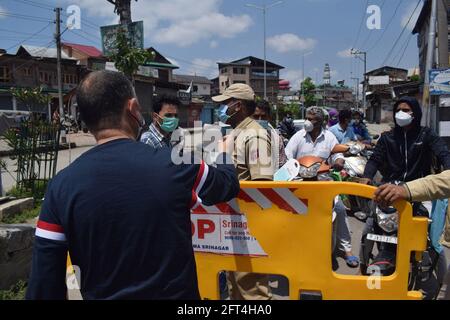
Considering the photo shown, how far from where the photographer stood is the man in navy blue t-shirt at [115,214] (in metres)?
1.44

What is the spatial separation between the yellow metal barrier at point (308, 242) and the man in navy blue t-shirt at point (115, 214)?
1.26 metres

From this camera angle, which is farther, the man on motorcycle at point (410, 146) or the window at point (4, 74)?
the window at point (4, 74)

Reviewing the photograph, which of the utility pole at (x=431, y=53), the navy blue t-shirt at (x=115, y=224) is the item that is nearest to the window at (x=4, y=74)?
the utility pole at (x=431, y=53)

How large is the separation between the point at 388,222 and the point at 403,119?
950 millimetres

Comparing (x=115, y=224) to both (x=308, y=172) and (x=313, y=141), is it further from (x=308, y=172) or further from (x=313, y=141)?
(x=313, y=141)

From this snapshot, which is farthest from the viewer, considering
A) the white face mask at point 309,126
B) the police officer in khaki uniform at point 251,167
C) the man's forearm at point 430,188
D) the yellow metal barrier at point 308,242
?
the white face mask at point 309,126

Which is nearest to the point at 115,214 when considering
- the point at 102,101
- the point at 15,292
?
the point at 102,101

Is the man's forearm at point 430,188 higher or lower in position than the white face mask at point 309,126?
lower

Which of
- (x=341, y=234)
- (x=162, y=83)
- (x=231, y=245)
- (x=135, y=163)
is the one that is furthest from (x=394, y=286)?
(x=162, y=83)

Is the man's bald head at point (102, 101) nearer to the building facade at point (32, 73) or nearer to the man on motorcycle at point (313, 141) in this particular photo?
the man on motorcycle at point (313, 141)

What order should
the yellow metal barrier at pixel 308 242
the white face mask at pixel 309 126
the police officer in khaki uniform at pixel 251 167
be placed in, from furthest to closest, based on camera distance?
the white face mask at pixel 309 126, the police officer in khaki uniform at pixel 251 167, the yellow metal barrier at pixel 308 242

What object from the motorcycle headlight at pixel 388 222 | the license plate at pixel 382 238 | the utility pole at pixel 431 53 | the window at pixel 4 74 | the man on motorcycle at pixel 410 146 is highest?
the window at pixel 4 74
